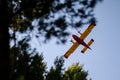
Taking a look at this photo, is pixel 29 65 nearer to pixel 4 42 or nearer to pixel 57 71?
pixel 57 71

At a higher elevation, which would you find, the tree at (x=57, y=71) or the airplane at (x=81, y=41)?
the airplane at (x=81, y=41)

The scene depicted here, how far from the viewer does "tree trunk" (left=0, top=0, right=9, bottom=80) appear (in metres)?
9.29

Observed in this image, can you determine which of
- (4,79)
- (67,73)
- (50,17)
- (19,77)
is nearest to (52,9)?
(50,17)

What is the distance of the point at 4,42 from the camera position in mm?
9523

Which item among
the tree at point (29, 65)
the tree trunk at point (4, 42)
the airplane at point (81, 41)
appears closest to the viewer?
the tree trunk at point (4, 42)

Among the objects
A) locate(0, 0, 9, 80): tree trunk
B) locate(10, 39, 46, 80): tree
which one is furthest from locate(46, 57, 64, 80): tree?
locate(0, 0, 9, 80): tree trunk

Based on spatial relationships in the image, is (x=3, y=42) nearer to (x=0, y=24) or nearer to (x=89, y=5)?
(x=0, y=24)

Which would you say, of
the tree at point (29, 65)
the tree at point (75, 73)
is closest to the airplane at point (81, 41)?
the tree at point (75, 73)

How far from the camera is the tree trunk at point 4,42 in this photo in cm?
929

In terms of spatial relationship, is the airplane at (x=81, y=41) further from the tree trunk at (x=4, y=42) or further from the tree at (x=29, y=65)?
the tree trunk at (x=4, y=42)

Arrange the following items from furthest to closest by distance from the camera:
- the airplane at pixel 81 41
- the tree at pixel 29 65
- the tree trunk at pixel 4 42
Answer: the airplane at pixel 81 41 < the tree at pixel 29 65 < the tree trunk at pixel 4 42

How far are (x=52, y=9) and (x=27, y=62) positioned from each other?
64.9ft

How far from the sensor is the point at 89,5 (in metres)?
11.9

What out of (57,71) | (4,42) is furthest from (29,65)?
(4,42)
